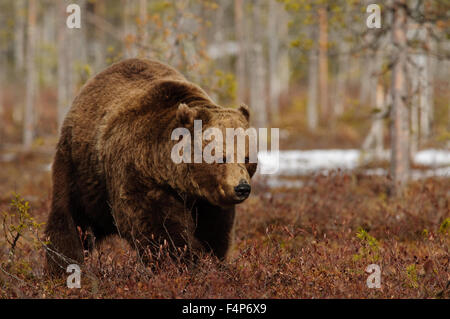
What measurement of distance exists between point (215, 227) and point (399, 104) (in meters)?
5.55

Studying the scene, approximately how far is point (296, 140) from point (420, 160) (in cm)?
877

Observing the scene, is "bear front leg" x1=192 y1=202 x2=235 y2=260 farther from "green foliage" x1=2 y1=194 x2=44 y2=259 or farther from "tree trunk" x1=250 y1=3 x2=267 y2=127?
"tree trunk" x1=250 y1=3 x2=267 y2=127

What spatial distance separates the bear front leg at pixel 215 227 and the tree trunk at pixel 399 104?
5152 millimetres

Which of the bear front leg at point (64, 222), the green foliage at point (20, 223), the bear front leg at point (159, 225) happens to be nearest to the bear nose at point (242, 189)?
the bear front leg at point (159, 225)

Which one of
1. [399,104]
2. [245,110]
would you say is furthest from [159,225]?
[399,104]

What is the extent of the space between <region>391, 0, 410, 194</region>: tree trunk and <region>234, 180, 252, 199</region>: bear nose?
5706mm

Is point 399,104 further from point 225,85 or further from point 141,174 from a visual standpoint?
A: point 141,174

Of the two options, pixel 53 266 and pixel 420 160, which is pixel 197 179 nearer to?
pixel 53 266

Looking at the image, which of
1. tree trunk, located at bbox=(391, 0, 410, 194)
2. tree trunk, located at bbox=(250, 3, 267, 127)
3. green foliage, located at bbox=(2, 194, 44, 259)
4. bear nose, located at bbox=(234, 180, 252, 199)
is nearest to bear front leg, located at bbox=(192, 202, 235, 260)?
bear nose, located at bbox=(234, 180, 252, 199)

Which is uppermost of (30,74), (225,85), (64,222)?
Answer: (30,74)

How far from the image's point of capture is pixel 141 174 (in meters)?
4.25

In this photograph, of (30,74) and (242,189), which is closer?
(242,189)

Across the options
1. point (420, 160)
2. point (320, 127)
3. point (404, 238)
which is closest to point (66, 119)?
point (404, 238)

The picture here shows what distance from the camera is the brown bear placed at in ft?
13.3
